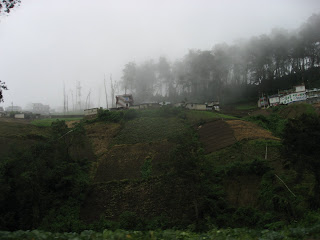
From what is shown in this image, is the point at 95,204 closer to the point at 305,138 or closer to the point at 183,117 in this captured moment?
the point at 305,138

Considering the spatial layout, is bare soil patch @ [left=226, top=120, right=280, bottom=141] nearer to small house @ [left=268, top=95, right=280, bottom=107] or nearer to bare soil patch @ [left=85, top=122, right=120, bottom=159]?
bare soil patch @ [left=85, top=122, right=120, bottom=159]

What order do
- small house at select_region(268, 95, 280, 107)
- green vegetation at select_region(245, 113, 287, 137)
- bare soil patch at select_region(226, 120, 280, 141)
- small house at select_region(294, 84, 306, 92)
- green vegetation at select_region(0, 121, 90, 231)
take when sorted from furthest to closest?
small house at select_region(268, 95, 280, 107) < small house at select_region(294, 84, 306, 92) < green vegetation at select_region(245, 113, 287, 137) < bare soil patch at select_region(226, 120, 280, 141) < green vegetation at select_region(0, 121, 90, 231)

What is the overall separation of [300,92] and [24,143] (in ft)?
194

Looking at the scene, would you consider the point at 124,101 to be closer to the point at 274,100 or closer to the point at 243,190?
the point at 274,100

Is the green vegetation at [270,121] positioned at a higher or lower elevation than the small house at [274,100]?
lower

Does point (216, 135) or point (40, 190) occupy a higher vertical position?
point (216, 135)

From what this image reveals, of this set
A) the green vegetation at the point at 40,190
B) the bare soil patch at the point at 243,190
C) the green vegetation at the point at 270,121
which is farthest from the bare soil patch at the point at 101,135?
the green vegetation at the point at 270,121

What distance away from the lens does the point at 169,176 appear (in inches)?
895

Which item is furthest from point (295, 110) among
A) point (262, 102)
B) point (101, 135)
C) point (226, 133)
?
point (101, 135)

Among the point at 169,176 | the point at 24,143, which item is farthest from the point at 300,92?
the point at 24,143

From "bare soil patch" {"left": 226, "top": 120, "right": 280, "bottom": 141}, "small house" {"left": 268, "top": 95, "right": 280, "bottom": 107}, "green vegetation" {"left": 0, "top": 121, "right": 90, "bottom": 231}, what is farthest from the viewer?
"small house" {"left": 268, "top": 95, "right": 280, "bottom": 107}

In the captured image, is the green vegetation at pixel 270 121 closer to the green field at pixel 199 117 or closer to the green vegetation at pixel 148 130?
the green field at pixel 199 117

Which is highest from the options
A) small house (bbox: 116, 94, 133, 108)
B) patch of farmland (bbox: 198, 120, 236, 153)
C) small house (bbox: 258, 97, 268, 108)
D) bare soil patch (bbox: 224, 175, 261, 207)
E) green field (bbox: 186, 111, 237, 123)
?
small house (bbox: 116, 94, 133, 108)

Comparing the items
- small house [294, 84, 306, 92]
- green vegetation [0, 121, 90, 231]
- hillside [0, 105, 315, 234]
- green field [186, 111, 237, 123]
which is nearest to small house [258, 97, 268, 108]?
small house [294, 84, 306, 92]
